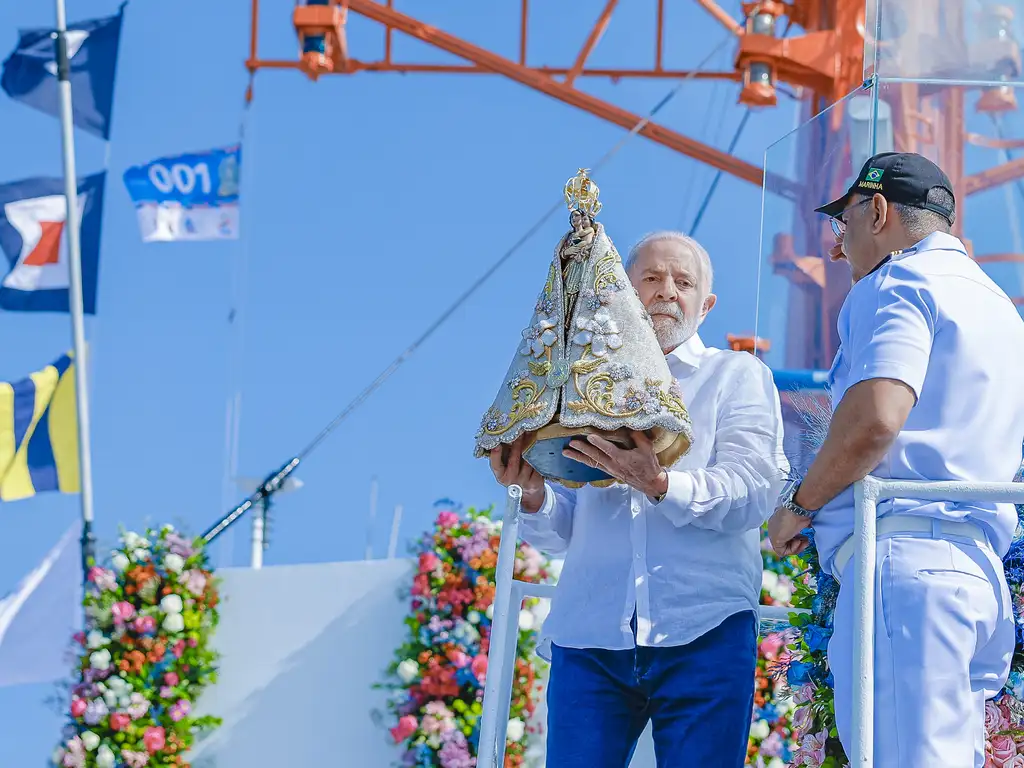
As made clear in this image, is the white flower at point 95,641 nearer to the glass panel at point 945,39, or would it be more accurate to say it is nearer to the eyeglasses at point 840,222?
the glass panel at point 945,39

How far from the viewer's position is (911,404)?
2.73 meters

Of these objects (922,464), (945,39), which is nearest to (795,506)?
(922,464)

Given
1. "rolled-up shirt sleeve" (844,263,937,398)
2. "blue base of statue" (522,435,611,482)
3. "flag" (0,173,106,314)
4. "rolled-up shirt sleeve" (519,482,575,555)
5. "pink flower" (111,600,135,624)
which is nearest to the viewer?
"rolled-up shirt sleeve" (844,263,937,398)

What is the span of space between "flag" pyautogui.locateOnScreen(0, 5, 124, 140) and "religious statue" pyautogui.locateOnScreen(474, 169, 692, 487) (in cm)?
978

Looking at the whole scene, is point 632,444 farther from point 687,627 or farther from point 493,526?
point 493,526

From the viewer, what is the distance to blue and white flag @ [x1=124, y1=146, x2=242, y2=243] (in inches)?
520

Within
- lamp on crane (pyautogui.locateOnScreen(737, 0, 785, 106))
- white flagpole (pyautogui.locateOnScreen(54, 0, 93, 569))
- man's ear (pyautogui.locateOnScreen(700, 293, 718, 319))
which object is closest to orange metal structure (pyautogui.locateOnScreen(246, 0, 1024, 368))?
lamp on crane (pyautogui.locateOnScreen(737, 0, 785, 106))

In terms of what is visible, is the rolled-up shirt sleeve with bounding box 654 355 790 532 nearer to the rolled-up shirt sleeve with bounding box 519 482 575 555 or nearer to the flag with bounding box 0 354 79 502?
the rolled-up shirt sleeve with bounding box 519 482 575 555

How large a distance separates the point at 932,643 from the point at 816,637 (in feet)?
1.89

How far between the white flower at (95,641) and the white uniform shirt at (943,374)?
5.29m

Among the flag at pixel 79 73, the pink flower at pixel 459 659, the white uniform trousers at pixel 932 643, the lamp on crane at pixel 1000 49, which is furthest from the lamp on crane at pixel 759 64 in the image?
the white uniform trousers at pixel 932 643

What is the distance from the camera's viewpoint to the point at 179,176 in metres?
13.5

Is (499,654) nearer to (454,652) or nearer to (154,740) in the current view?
(454,652)

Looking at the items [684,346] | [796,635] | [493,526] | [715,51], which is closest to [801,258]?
[684,346]
